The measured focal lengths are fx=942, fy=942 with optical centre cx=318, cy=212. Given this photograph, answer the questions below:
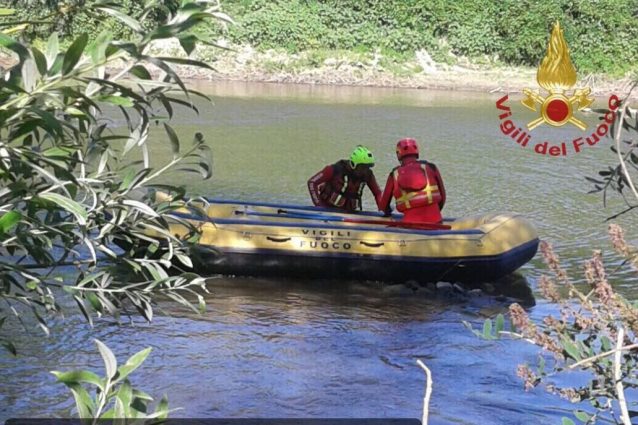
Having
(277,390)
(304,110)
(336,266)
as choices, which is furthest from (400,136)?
(277,390)

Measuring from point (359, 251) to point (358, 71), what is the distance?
21.3 metres

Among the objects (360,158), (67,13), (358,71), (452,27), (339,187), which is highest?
(452,27)

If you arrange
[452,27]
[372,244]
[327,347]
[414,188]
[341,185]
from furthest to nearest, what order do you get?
[452,27], [341,185], [414,188], [372,244], [327,347]

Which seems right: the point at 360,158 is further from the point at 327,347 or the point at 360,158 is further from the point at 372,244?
the point at 327,347

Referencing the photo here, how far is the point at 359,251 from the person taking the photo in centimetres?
855

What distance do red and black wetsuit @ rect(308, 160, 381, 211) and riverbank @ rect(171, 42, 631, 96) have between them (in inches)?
756

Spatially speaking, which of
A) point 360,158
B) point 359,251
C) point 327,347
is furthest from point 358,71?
point 327,347

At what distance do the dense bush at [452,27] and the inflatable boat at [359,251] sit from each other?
20.3m

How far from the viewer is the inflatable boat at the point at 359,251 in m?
8.49

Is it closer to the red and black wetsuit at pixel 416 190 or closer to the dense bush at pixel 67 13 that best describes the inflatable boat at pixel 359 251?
the red and black wetsuit at pixel 416 190

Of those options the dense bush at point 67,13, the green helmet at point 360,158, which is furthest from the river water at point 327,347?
the dense bush at point 67,13

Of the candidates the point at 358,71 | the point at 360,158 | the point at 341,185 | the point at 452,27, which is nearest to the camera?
the point at 360,158

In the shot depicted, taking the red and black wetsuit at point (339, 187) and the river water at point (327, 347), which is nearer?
the river water at point (327, 347)

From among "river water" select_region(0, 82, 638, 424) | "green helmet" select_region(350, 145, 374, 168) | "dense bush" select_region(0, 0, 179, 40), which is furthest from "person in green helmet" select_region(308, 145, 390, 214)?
"dense bush" select_region(0, 0, 179, 40)
